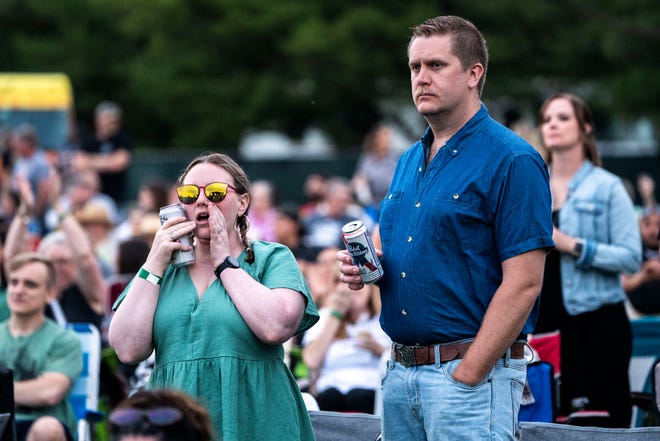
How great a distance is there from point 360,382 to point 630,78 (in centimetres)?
1440

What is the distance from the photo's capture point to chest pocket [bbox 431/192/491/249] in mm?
4254

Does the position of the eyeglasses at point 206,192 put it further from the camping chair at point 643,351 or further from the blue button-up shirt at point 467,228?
the camping chair at point 643,351

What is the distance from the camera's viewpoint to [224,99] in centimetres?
2762

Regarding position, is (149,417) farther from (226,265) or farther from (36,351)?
(36,351)

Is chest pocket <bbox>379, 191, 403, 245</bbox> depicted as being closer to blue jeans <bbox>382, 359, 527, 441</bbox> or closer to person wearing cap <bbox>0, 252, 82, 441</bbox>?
blue jeans <bbox>382, 359, 527, 441</bbox>

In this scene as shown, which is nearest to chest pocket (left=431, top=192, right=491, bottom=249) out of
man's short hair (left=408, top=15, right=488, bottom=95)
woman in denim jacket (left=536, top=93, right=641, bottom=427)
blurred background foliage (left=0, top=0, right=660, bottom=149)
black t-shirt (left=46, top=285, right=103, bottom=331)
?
man's short hair (left=408, top=15, right=488, bottom=95)

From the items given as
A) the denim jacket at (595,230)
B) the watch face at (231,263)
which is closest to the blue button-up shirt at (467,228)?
the watch face at (231,263)

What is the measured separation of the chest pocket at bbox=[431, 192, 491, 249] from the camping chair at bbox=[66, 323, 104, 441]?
360cm

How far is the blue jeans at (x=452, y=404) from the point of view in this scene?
13.8 ft

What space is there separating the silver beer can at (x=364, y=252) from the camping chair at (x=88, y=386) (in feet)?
10.6

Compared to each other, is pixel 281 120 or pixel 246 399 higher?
pixel 281 120

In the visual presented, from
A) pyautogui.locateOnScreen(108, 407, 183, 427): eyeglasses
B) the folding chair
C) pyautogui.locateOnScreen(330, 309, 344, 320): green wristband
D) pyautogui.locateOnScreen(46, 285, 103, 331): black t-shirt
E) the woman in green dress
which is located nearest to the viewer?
pyautogui.locateOnScreen(108, 407, 183, 427): eyeglasses

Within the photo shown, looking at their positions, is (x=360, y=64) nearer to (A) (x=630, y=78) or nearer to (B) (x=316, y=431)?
(A) (x=630, y=78)

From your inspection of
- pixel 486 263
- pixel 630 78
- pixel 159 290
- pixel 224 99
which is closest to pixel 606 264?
pixel 486 263
